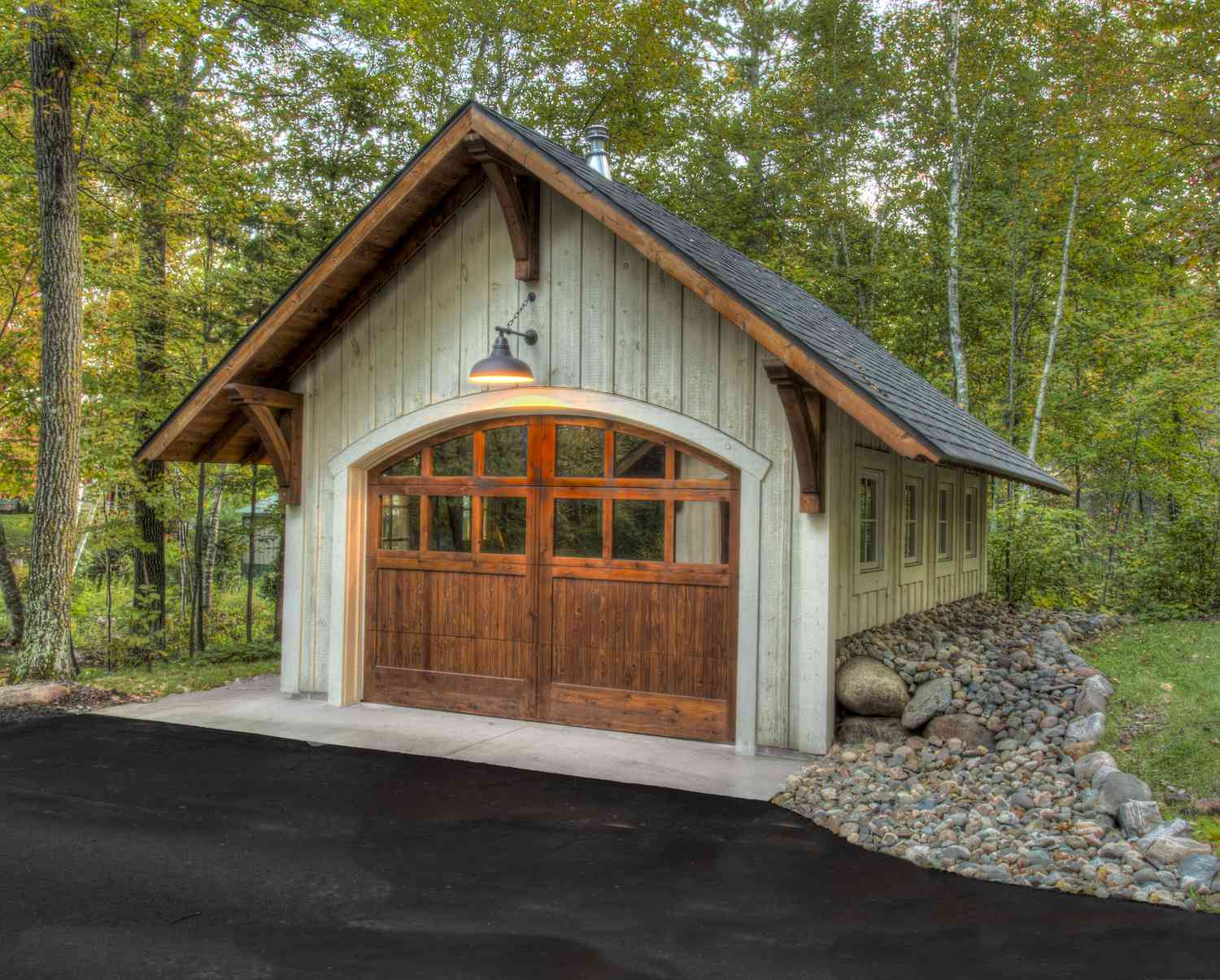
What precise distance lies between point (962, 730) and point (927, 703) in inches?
11.7

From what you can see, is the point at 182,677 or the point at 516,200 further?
the point at 182,677

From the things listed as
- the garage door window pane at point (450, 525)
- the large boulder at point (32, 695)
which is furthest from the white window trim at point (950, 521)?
the large boulder at point (32, 695)

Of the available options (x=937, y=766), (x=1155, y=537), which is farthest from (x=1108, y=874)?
(x=1155, y=537)

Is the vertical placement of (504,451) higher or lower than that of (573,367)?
lower

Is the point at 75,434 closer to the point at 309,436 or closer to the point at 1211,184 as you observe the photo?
the point at 309,436

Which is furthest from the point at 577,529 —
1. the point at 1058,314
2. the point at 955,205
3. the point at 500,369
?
the point at 1058,314

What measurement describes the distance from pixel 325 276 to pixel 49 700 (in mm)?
4299

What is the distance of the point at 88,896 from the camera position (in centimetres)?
372

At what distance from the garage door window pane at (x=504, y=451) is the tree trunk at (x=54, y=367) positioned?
4.18 metres

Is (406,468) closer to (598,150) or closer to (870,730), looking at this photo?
(598,150)

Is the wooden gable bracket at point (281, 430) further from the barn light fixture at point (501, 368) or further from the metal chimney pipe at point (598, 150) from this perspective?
the metal chimney pipe at point (598, 150)

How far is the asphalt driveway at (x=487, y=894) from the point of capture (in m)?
3.18

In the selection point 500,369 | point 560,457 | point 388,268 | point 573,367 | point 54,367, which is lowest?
point 560,457

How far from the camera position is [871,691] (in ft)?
19.6
